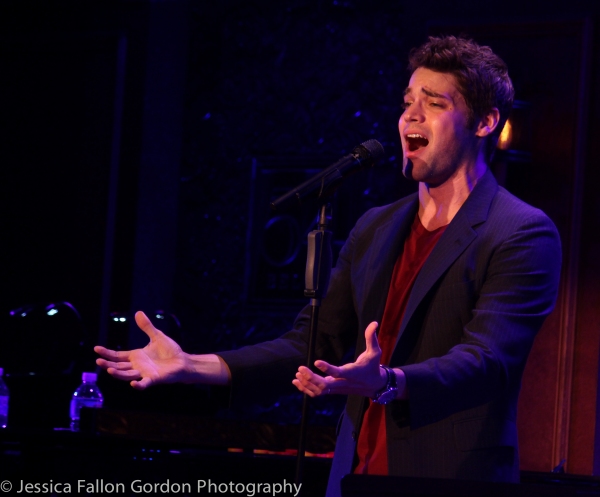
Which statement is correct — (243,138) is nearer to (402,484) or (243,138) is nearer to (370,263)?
(370,263)

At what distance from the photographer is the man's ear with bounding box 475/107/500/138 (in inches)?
86.9

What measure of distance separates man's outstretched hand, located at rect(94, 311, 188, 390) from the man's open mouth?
2.50 ft

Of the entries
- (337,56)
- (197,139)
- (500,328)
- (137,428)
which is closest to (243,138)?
(197,139)

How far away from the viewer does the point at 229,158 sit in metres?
5.15

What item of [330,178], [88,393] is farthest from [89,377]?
[330,178]

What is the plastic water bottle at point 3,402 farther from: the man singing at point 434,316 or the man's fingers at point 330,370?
the man's fingers at point 330,370

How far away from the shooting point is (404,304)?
2068 millimetres

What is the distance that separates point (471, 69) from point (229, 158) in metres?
3.11

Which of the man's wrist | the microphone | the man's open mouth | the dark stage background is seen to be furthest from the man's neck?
the dark stage background

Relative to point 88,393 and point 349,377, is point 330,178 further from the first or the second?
point 88,393

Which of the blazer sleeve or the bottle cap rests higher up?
the blazer sleeve

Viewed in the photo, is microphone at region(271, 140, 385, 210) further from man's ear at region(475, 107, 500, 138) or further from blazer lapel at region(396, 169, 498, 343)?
man's ear at region(475, 107, 500, 138)

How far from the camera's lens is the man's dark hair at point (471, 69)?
217cm

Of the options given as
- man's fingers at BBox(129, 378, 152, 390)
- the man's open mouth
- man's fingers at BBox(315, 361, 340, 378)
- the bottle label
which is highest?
the man's open mouth
